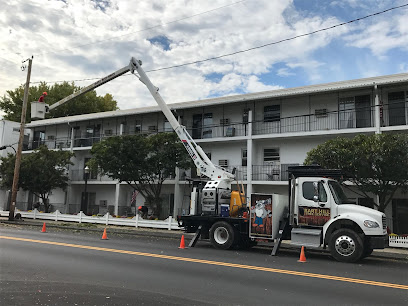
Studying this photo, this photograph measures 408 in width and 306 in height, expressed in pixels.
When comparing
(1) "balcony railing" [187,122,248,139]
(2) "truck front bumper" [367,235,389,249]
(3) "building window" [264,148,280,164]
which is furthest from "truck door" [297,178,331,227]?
(1) "balcony railing" [187,122,248,139]

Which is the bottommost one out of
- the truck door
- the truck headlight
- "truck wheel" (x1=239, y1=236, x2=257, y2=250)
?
"truck wheel" (x1=239, y1=236, x2=257, y2=250)

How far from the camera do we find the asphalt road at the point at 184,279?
20.4 ft

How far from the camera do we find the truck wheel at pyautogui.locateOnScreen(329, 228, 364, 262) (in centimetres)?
1081

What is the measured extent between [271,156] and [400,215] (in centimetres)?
813

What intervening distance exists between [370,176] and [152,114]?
58.3 feet

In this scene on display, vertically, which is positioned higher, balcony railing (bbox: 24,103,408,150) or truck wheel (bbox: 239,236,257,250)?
balcony railing (bbox: 24,103,408,150)

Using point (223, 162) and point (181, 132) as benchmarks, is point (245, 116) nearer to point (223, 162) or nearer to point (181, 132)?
point (223, 162)

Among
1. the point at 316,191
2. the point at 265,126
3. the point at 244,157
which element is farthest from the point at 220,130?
the point at 316,191

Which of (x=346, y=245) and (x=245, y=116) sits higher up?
(x=245, y=116)

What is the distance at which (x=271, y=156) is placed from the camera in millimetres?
24359

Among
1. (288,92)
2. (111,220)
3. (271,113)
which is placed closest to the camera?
(288,92)

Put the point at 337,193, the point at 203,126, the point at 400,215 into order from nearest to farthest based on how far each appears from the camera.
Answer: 1. the point at 337,193
2. the point at 400,215
3. the point at 203,126

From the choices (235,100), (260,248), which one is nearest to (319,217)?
(260,248)

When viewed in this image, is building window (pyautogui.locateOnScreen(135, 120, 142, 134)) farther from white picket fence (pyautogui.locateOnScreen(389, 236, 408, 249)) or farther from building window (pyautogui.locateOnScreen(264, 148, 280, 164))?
white picket fence (pyautogui.locateOnScreen(389, 236, 408, 249))
